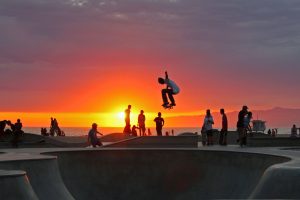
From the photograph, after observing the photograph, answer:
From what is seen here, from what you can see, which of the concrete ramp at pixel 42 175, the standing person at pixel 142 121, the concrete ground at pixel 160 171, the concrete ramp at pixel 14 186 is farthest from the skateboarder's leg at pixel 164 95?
the concrete ramp at pixel 14 186

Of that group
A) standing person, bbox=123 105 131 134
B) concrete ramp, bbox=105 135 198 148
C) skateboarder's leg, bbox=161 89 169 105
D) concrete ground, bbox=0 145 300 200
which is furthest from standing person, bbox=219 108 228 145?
standing person, bbox=123 105 131 134

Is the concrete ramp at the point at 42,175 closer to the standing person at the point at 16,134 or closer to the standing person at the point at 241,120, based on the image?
the standing person at the point at 241,120

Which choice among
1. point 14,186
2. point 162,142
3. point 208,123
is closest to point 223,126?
point 208,123

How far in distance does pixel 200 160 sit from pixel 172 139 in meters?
5.96

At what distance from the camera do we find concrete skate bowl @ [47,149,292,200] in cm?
1861

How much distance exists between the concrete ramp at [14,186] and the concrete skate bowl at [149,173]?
7.24 meters

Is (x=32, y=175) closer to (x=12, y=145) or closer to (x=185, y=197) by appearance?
(x=185, y=197)

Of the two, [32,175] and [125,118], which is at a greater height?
[125,118]

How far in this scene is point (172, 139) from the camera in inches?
1008

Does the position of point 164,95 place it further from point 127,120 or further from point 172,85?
point 127,120

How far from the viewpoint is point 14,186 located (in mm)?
11031

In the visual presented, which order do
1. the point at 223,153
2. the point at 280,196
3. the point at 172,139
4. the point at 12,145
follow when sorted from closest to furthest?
the point at 280,196
the point at 223,153
the point at 172,139
the point at 12,145

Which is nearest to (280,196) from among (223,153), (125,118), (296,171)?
(296,171)

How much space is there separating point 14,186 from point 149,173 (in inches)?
364
